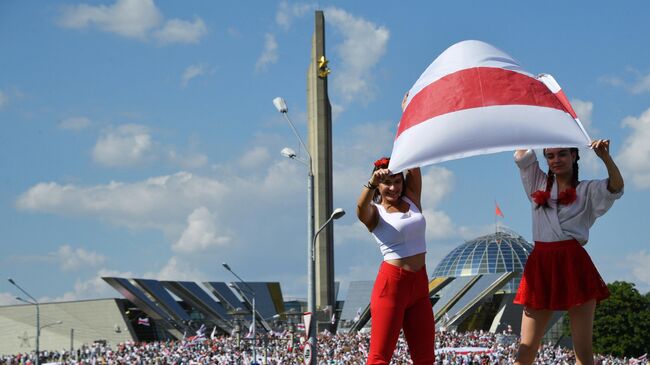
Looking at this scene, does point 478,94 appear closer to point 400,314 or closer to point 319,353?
point 400,314

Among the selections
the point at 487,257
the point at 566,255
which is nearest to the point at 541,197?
the point at 566,255

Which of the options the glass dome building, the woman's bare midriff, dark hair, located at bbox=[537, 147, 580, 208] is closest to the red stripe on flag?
dark hair, located at bbox=[537, 147, 580, 208]

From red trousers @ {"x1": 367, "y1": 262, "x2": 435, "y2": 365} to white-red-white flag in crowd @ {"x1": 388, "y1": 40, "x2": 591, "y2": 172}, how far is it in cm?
73

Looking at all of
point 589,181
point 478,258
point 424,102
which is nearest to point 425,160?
point 424,102

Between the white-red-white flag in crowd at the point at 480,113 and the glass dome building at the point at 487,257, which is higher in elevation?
the glass dome building at the point at 487,257

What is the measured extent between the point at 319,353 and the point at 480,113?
1252 inches

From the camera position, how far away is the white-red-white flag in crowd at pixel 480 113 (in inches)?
217

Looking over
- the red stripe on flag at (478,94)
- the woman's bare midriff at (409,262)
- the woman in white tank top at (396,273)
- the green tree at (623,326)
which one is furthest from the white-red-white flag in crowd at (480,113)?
the green tree at (623,326)

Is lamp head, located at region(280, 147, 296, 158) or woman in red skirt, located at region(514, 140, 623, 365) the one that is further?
lamp head, located at region(280, 147, 296, 158)

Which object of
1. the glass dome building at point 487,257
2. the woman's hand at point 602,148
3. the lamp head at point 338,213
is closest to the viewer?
the woman's hand at point 602,148

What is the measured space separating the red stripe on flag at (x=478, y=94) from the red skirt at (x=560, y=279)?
0.92m

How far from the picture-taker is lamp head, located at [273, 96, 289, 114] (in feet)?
64.3

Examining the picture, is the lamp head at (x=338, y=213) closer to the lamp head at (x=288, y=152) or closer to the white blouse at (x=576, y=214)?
the lamp head at (x=288, y=152)

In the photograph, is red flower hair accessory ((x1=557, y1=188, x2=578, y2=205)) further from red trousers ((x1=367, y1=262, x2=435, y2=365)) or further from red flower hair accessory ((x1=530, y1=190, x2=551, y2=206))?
red trousers ((x1=367, y1=262, x2=435, y2=365))
